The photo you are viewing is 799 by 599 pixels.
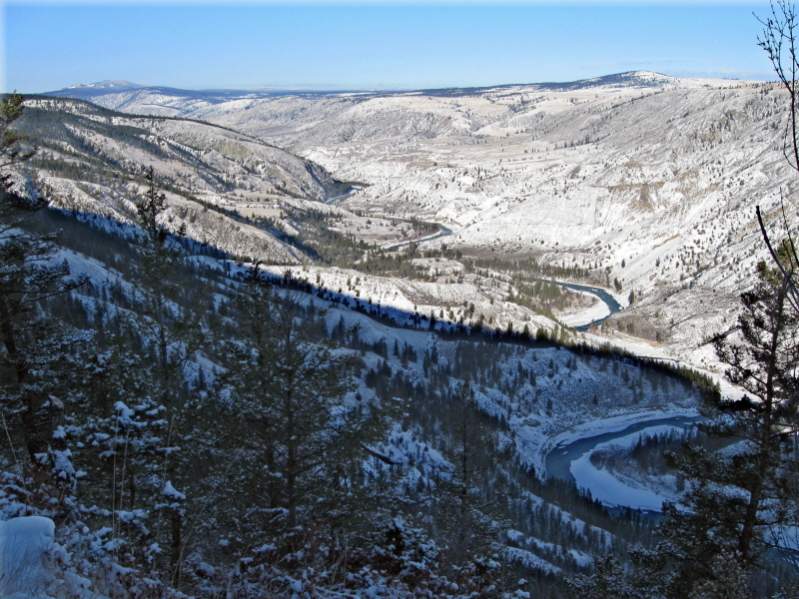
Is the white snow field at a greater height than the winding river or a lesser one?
greater

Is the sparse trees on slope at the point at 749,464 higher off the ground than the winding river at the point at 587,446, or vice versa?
the sparse trees on slope at the point at 749,464

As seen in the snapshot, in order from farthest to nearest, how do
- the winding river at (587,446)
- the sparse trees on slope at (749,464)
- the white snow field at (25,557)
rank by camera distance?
the winding river at (587,446)
the sparse trees on slope at (749,464)
the white snow field at (25,557)

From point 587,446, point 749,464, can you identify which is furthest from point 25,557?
point 587,446

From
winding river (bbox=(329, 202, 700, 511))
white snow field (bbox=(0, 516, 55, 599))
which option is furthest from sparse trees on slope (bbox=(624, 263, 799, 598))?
winding river (bbox=(329, 202, 700, 511))

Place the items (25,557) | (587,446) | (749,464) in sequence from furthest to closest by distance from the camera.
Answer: (587,446) < (749,464) < (25,557)

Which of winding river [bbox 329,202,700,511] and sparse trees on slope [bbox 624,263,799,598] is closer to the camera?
sparse trees on slope [bbox 624,263,799,598]

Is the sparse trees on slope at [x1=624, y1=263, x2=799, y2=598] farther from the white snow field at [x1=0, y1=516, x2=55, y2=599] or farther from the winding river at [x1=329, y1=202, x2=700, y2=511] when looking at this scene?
the winding river at [x1=329, y1=202, x2=700, y2=511]

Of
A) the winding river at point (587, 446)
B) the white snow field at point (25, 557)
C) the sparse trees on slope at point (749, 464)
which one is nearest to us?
the white snow field at point (25, 557)

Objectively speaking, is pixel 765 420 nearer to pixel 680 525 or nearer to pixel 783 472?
pixel 783 472

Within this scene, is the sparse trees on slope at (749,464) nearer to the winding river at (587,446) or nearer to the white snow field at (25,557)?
the white snow field at (25,557)

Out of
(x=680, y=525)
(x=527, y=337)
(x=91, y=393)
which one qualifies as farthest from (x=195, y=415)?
(x=527, y=337)

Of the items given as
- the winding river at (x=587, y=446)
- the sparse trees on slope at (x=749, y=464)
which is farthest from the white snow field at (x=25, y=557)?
the winding river at (x=587, y=446)

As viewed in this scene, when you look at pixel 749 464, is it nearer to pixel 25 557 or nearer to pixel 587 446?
pixel 25 557
